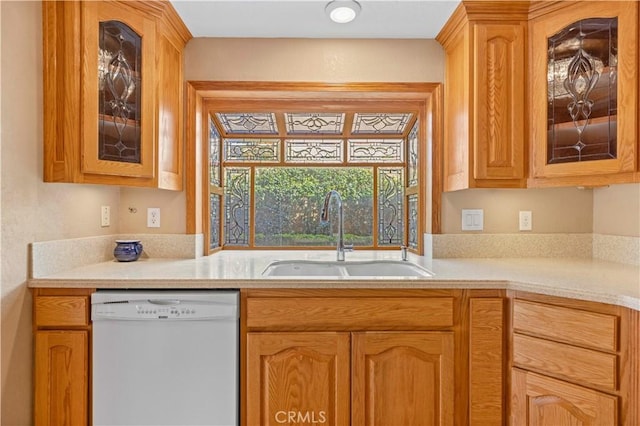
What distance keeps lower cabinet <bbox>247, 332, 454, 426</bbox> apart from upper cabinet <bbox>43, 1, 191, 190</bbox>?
1007mm

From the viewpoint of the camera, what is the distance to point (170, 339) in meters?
1.56

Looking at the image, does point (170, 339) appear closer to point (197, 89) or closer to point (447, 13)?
point (197, 89)

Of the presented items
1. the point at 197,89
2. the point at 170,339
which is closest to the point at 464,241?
the point at 170,339

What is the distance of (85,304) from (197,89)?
1.30 m

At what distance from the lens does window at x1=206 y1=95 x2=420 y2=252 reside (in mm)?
2559

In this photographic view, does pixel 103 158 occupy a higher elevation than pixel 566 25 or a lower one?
lower

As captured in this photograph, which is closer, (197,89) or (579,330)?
(579,330)

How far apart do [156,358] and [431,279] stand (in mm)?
1184

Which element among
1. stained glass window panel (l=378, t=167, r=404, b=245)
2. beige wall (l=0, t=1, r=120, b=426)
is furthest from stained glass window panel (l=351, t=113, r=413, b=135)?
beige wall (l=0, t=1, r=120, b=426)

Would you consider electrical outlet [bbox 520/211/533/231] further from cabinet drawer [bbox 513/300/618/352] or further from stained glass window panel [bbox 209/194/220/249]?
stained glass window panel [bbox 209/194/220/249]

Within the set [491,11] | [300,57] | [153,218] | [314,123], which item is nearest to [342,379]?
[153,218]

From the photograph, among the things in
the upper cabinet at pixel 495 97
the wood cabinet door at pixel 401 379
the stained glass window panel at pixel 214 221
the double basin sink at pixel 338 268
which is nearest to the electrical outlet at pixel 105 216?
the stained glass window panel at pixel 214 221

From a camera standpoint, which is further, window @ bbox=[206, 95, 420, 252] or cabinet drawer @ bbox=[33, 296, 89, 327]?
window @ bbox=[206, 95, 420, 252]

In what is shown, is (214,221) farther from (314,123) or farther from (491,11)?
(491,11)
